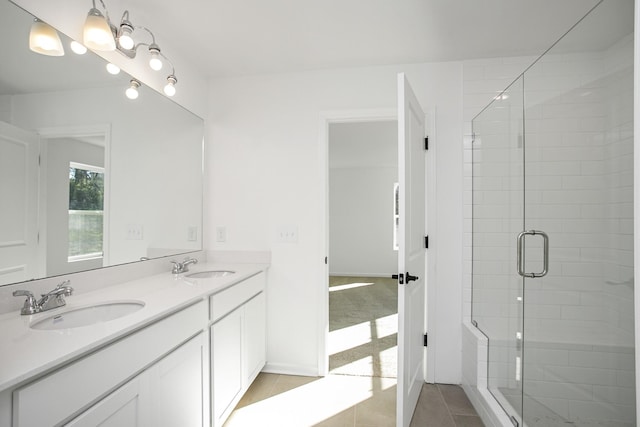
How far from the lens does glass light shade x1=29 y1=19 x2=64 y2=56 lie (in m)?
1.25

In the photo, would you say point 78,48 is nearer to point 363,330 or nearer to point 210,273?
point 210,273

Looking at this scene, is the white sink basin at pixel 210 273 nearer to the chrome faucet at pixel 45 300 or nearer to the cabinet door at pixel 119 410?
the chrome faucet at pixel 45 300

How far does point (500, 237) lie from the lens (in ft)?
6.90

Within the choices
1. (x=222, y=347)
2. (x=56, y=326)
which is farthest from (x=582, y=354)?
(x=56, y=326)

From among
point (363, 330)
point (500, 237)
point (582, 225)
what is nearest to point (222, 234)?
point (363, 330)

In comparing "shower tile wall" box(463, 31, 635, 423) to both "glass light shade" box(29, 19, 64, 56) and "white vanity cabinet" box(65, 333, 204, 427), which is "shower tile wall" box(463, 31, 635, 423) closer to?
"white vanity cabinet" box(65, 333, 204, 427)

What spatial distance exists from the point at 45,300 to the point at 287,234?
1511mm

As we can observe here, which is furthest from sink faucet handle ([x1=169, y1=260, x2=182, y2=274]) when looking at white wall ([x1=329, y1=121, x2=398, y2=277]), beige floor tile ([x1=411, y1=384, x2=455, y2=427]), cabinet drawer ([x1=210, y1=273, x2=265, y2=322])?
white wall ([x1=329, y1=121, x2=398, y2=277])

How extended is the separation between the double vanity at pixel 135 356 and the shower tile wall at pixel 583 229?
1.75 metres

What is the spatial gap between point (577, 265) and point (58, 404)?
2.13m

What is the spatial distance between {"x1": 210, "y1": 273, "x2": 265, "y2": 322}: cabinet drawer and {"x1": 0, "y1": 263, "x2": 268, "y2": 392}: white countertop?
58mm

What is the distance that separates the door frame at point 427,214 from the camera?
90.4 inches

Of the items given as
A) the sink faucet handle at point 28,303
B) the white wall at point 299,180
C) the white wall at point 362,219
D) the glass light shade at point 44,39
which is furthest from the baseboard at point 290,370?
the white wall at point 362,219

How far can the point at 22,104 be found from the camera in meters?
1.23
